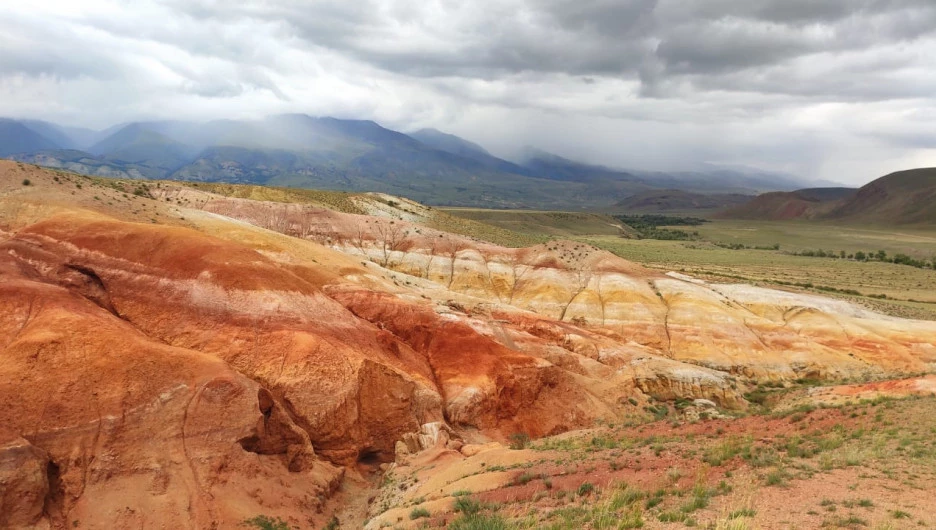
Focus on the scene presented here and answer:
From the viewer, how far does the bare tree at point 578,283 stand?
205ft

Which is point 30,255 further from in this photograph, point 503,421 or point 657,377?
point 657,377

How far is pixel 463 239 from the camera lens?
76438 millimetres

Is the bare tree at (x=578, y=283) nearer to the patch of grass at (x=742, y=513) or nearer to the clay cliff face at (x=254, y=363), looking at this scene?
the clay cliff face at (x=254, y=363)

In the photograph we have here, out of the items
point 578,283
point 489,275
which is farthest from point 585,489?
point 489,275

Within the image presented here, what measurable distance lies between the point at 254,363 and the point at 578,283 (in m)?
46.0

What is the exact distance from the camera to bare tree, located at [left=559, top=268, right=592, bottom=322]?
62344mm

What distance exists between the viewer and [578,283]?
66.1 metres

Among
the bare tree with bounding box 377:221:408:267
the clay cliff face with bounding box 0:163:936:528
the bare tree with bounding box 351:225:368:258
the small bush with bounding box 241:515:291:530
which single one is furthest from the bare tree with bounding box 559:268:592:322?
the small bush with bounding box 241:515:291:530

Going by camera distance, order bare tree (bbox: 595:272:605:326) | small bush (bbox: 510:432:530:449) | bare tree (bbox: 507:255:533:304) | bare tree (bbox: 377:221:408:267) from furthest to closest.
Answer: bare tree (bbox: 377:221:408:267) → bare tree (bbox: 507:255:533:304) → bare tree (bbox: 595:272:605:326) → small bush (bbox: 510:432:530:449)

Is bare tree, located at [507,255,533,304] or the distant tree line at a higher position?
the distant tree line

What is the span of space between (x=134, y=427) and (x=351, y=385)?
33.5 feet

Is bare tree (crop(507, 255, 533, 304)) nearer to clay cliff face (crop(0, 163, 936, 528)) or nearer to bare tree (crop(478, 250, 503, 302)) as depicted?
bare tree (crop(478, 250, 503, 302))

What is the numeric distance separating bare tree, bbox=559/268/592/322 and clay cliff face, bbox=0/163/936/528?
4690 millimetres

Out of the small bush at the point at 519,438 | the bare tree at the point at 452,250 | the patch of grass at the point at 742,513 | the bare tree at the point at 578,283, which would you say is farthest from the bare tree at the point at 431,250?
the patch of grass at the point at 742,513
